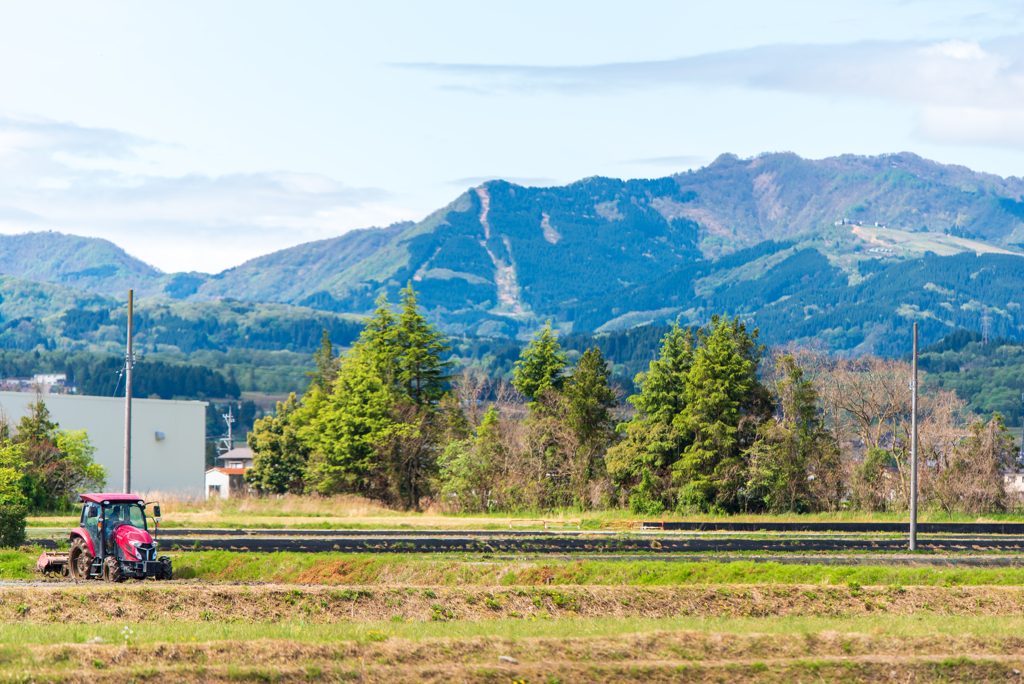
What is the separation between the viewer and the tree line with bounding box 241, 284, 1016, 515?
57344 mm

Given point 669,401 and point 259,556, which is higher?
point 669,401

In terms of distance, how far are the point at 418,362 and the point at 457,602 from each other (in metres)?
53.4

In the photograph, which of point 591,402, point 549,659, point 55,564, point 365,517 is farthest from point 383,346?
point 549,659

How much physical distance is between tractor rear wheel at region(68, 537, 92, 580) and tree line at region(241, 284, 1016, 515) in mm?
36656

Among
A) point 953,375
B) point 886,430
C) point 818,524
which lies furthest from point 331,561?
point 953,375

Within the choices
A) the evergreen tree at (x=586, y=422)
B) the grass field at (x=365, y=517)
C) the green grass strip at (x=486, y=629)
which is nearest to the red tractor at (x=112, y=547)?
the green grass strip at (x=486, y=629)

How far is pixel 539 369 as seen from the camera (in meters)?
68.9

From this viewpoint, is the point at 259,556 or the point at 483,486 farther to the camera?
the point at 483,486

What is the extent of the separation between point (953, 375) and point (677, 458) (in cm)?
15636

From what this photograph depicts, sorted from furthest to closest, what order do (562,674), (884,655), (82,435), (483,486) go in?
(483,486), (82,435), (884,655), (562,674)

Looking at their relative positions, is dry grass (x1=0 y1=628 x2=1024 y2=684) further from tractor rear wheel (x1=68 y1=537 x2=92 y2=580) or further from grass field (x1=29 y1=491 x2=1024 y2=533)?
grass field (x1=29 y1=491 x2=1024 y2=533)

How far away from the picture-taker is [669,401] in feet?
201

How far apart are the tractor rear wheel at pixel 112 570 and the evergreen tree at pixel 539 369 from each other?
145 ft

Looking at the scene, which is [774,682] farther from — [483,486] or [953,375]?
[953,375]
